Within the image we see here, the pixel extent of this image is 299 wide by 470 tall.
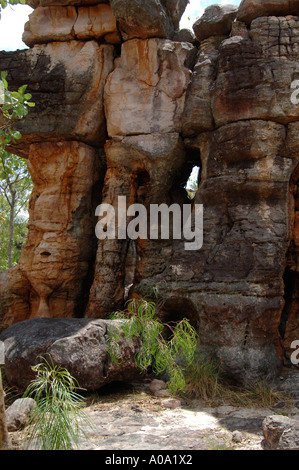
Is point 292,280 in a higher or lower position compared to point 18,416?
higher

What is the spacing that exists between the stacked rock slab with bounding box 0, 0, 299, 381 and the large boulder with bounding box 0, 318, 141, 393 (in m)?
1.45

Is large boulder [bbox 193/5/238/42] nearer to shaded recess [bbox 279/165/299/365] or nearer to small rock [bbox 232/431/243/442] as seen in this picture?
shaded recess [bbox 279/165/299/365]

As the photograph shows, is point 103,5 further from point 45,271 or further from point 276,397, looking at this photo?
point 276,397

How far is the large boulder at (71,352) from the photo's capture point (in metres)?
4.94

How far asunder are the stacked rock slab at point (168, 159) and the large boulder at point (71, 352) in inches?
→ 57.1

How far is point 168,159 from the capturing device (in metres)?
7.27

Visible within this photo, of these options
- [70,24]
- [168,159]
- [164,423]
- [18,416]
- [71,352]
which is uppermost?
[70,24]

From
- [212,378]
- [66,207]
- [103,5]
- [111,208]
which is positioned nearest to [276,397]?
[212,378]

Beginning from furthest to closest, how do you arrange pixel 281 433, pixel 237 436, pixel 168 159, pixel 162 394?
pixel 168 159 → pixel 162 394 → pixel 237 436 → pixel 281 433

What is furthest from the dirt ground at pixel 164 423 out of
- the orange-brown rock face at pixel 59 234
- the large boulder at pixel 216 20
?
the large boulder at pixel 216 20

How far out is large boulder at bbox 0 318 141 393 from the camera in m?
4.94

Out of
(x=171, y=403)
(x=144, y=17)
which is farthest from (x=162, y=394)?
(x=144, y=17)

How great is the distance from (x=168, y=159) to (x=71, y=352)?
365 cm

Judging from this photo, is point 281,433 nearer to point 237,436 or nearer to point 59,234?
point 237,436
